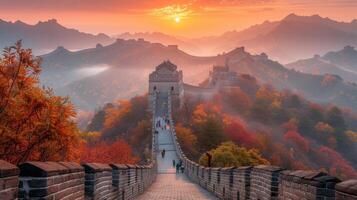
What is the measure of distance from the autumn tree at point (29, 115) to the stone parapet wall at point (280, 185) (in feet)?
41.6

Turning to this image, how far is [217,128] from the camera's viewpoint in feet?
286

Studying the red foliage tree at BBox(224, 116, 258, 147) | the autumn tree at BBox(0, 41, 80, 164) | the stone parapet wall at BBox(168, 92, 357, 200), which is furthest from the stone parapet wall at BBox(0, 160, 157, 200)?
the red foliage tree at BBox(224, 116, 258, 147)

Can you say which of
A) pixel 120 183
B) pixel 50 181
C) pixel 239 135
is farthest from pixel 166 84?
pixel 50 181

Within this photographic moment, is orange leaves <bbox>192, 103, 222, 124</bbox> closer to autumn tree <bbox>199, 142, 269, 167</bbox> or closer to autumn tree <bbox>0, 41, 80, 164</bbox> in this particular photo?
autumn tree <bbox>199, 142, 269, 167</bbox>

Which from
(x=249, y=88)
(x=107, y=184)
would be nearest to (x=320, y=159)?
(x=249, y=88)

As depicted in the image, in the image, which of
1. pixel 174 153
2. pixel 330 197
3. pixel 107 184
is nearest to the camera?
pixel 330 197

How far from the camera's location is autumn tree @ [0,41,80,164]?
30328mm

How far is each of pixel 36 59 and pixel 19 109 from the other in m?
3.47

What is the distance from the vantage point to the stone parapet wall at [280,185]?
7562 mm

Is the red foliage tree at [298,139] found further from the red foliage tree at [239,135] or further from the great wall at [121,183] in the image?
the great wall at [121,183]

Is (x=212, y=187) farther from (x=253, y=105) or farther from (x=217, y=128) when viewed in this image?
(x=253, y=105)

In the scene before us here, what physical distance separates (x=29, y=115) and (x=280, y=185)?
23.7 meters

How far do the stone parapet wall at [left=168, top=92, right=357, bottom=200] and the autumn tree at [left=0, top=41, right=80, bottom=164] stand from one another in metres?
12.7

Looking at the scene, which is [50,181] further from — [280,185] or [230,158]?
[230,158]
